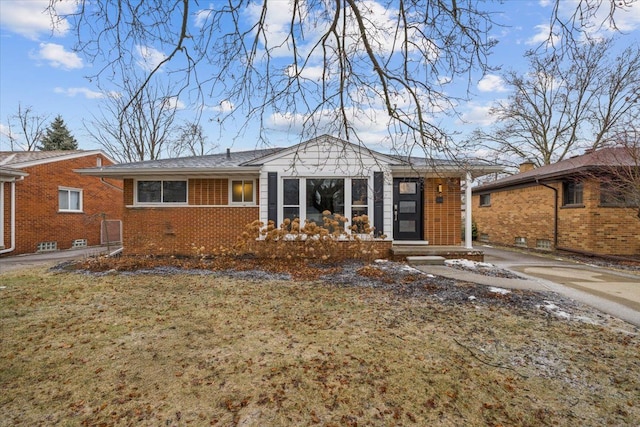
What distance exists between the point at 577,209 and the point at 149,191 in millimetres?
13729

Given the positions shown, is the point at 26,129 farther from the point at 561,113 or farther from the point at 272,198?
the point at 561,113

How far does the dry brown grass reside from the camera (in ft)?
7.85

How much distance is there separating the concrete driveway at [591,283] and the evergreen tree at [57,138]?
2896cm

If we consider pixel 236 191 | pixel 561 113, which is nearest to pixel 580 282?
pixel 236 191

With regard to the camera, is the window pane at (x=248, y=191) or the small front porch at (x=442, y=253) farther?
the window pane at (x=248, y=191)

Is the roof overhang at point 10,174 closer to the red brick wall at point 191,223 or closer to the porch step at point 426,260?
the red brick wall at point 191,223

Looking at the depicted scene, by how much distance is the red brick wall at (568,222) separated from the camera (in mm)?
10289

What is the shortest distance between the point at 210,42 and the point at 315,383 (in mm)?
3858

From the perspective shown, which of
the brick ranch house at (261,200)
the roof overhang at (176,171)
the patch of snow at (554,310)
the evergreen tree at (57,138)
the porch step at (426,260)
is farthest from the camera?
the evergreen tree at (57,138)

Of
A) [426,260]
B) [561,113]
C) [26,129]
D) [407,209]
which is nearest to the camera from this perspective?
[426,260]

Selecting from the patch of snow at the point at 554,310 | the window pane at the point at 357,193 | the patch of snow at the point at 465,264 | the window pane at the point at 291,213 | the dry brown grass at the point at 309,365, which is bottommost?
the dry brown grass at the point at 309,365

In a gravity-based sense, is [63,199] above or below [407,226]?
above

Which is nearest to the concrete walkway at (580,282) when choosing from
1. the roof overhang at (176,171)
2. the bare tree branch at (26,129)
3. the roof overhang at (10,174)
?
the roof overhang at (176,171)

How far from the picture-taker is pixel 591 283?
20.6 feet
